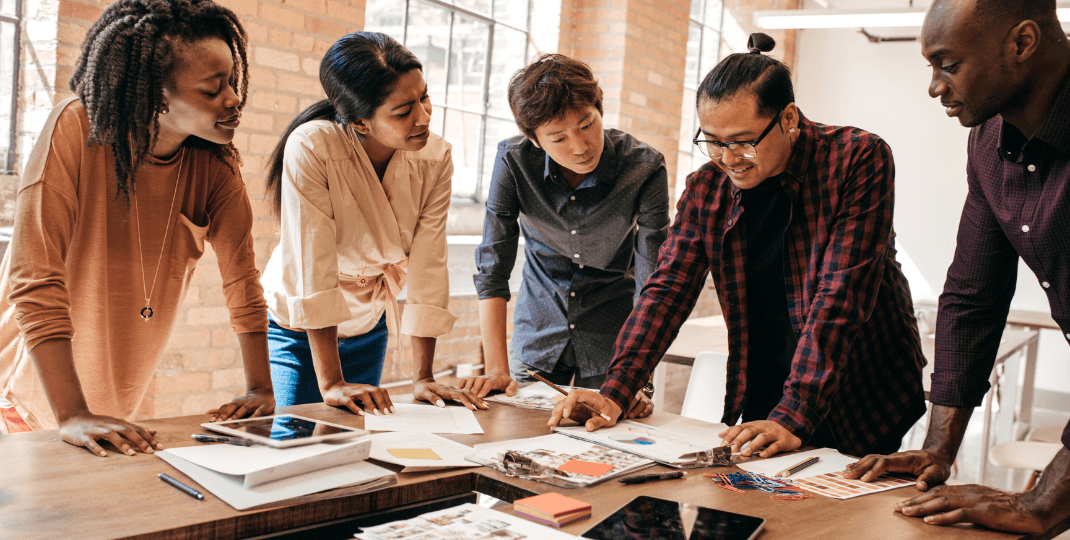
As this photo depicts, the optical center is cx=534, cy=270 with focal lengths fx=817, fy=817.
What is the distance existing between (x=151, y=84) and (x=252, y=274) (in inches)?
17.5

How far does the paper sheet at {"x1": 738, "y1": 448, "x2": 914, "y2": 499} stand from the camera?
1.36 metres

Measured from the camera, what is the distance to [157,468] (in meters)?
1.26

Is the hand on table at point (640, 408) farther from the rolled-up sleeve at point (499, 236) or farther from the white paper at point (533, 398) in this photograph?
the rolled-up sleeve at point (499, 236)

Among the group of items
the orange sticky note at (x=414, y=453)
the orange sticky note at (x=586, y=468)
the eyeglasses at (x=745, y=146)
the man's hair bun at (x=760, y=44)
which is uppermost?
the man's hair bun at (x=760, y=44)

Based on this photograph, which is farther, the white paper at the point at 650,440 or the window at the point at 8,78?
the window at the point at 8,78

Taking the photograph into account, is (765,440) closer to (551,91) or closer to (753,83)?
(753,83)

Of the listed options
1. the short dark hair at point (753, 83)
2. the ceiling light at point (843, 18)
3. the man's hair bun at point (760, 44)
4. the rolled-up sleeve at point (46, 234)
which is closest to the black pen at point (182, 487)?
the rolled-up sleeve at point (46, 234)

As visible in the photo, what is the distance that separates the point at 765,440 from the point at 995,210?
0.58 metres

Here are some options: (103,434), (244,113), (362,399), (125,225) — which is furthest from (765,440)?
(244,113)

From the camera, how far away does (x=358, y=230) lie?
197 cm

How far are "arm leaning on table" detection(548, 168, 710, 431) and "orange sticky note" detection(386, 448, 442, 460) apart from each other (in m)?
0.45

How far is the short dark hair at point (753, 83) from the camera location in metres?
1.64

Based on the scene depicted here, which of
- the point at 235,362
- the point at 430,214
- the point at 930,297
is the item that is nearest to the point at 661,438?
the point at 430,214

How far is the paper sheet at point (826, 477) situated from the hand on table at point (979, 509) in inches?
4.0
